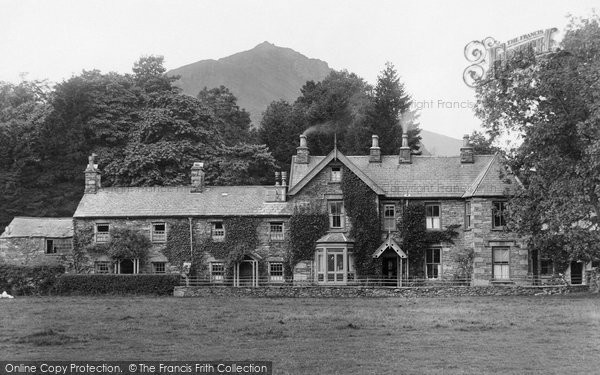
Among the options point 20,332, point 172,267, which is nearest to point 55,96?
point 172,267

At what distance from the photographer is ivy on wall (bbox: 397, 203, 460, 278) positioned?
4838 centimetres

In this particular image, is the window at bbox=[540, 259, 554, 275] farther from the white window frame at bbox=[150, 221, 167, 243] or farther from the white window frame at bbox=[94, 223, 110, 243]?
the white window frame at bbox=[94, 223, 110, 243]

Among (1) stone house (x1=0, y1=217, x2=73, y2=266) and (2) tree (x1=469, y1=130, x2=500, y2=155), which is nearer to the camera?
(1) stone house (x1=0, y1=217, x2=73, y2=266)

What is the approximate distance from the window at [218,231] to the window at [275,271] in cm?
318

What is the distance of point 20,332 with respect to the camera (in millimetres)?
23234

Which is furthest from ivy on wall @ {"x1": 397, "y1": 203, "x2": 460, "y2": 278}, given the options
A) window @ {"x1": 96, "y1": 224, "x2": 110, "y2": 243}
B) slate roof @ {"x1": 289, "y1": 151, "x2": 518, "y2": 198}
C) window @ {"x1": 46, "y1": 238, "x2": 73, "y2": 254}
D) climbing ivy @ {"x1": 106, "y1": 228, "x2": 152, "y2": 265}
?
window @ {"x1": 46, "y1": 238, "x2": 73, "y2": 254}

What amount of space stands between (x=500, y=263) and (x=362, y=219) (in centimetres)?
762

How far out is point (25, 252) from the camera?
51281 mm

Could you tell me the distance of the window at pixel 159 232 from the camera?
165ft

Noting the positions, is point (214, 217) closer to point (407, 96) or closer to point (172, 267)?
point (172, 267)

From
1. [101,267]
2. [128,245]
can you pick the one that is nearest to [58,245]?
[101,267]

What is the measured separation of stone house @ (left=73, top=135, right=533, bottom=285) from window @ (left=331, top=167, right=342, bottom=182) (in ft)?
0.18

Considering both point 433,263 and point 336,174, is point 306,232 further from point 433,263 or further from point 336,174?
point 433,263

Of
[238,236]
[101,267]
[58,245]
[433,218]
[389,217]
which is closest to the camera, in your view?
[433,218]
